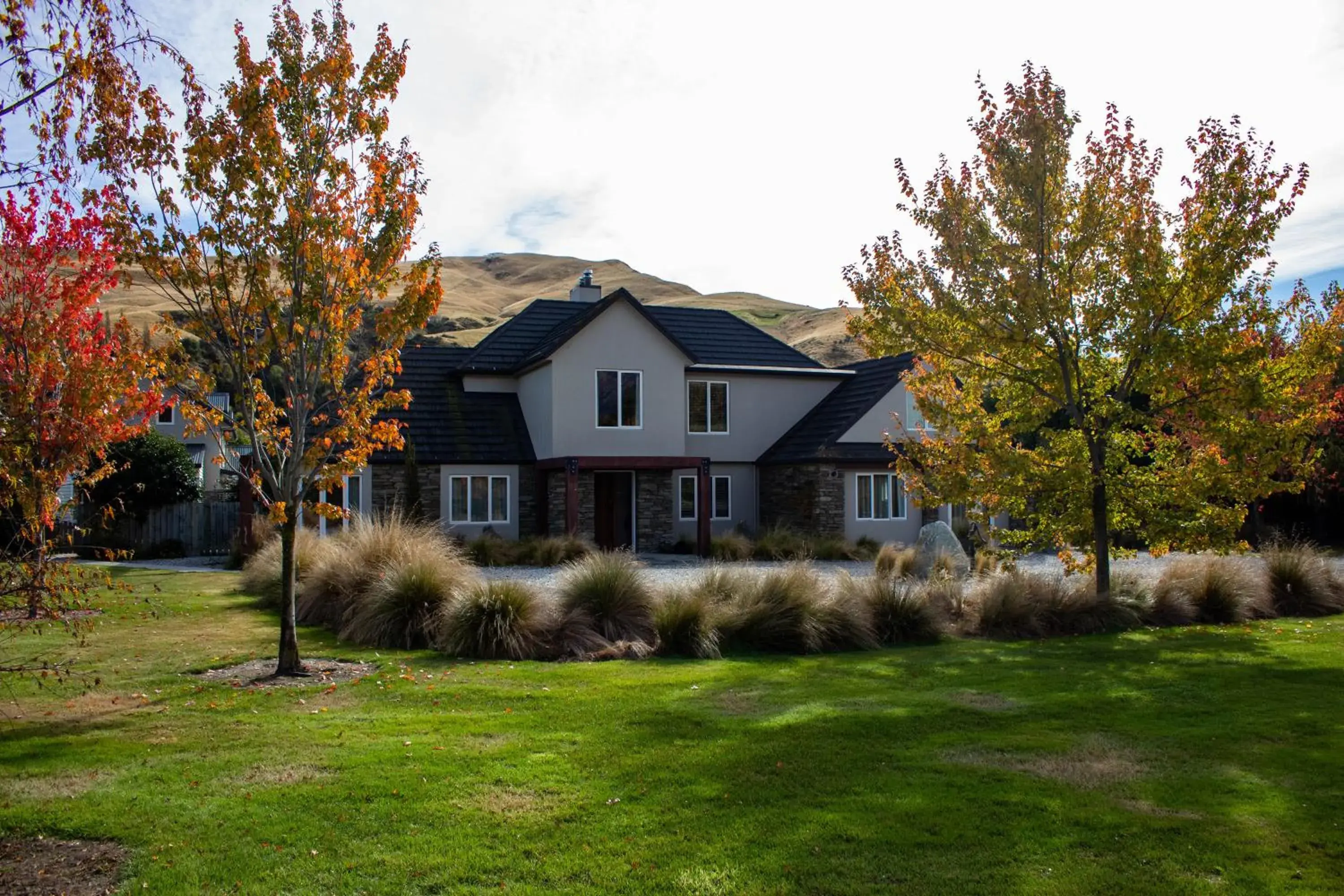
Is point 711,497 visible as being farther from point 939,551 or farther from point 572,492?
point 939,551

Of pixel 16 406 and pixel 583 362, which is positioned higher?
pixel 583 362

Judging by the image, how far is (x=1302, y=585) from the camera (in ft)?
54.0

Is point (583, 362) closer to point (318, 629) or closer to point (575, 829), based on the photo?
point (318, 629)

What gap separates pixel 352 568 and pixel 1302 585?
14.0m

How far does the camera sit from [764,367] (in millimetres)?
32406

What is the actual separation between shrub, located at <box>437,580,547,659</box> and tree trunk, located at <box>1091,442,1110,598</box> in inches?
300

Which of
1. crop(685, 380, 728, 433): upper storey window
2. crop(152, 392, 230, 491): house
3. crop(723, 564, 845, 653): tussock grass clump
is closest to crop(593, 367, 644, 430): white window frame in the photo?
crop(685, 380, 728, 433): upper storey window

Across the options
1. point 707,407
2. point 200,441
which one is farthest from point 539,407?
point 200,441

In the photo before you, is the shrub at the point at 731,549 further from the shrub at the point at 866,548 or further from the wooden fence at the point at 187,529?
the wooden fence at the point at 187,529

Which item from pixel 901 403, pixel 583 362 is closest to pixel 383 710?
pixel 583 362

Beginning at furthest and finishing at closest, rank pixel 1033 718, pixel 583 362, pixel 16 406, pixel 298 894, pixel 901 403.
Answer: pixel 901 403, pixel 583 362, pixel 1033 718, pixel 16 406, pixel 298 894

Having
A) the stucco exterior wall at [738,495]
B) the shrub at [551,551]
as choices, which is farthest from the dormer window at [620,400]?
the shrub at [551,551]

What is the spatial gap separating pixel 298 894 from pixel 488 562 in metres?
19.3

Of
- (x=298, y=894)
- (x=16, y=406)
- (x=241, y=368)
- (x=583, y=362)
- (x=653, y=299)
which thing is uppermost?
(x=653, y=299)
